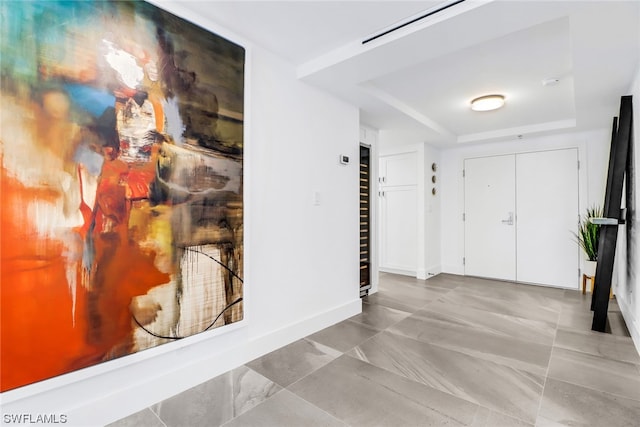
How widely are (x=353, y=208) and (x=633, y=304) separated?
2.62m

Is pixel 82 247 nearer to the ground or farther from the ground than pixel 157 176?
nearer to the ground

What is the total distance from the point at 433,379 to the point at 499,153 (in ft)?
14.0

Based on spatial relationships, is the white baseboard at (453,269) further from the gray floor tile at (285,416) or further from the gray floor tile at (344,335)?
the gray floor tile at (285,416)

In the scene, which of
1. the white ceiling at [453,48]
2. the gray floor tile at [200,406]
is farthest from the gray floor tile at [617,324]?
the gray floor tile at [200,406]

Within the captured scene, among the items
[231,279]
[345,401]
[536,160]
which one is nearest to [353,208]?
[231,279]

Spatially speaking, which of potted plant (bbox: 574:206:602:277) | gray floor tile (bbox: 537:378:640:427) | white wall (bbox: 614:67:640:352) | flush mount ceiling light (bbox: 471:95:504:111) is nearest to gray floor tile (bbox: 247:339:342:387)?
gray floor tile (bbox: 537:378:640:427)

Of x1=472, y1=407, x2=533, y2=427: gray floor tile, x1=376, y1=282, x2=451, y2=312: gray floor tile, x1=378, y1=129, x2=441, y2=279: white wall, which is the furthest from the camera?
x1=378, y1=129, x2=441, y2=279: white wall

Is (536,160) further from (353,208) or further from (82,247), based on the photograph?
(82,247)

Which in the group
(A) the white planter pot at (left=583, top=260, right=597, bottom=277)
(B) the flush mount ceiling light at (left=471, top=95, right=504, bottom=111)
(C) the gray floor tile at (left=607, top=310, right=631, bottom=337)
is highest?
(B) the flush mount ceiling light at (left=471, top=95, right=504, bottom=111)

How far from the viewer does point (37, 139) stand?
139 centimetres

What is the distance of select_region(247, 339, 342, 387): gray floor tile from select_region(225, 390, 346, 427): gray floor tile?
0.19m

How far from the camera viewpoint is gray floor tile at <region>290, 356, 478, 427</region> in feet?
5.33

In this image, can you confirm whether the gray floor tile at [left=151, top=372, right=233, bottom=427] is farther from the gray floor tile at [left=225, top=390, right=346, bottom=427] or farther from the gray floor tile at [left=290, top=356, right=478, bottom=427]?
the gray floor tile at [left=290, top=356, right=478, bottom=427]

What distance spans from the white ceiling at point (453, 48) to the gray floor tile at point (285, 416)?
7.73ft
